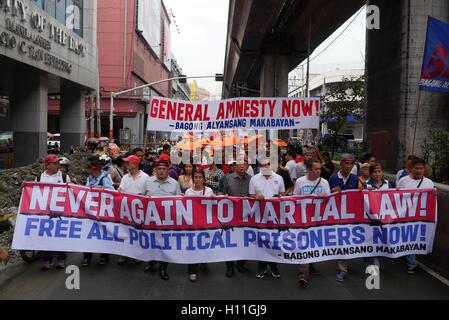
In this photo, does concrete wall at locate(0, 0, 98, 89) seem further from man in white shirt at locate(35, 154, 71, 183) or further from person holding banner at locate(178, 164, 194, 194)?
person holding banner at locate(178, 164, 194, 194)

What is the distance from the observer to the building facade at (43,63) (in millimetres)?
17250

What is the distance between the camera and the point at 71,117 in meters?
27.2

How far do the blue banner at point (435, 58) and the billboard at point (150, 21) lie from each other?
4734 centimetres

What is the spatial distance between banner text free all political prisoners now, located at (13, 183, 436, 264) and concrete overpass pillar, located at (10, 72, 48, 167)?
15400 mm

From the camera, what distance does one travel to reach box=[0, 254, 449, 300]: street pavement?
5.30 metres

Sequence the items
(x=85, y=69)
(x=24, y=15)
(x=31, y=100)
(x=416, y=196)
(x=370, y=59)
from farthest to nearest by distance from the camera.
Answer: (x=85, y=69) < (x=31, y=100) < (x=24, y=15) < (x=370, y=59) < (x=416, y=196)

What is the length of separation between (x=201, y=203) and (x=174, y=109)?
3603mm

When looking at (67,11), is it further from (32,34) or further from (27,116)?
(27,116)

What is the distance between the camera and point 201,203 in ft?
20.0

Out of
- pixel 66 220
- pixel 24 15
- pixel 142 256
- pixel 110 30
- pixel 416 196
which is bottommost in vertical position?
pixel 142 256

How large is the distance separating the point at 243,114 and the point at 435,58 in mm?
3776

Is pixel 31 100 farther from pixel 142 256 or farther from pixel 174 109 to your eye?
pixel 142 256

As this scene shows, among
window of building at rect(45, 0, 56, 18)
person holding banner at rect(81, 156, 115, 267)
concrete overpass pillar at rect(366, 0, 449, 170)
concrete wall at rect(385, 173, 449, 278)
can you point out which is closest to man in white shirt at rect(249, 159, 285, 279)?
person holding banner at rect(81, 156, 115, 267)

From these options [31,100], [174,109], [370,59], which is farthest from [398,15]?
[31,100]
